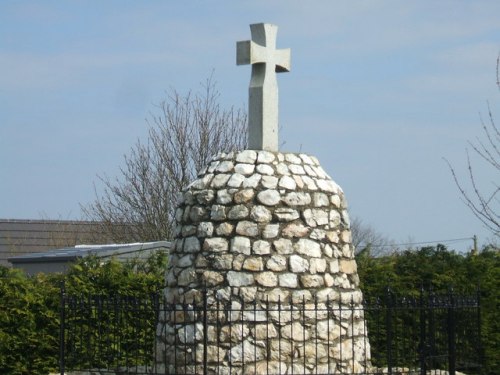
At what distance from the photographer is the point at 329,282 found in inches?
453

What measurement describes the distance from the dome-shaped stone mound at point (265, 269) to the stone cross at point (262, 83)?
0.29 meters

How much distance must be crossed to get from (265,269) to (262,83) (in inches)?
91.2

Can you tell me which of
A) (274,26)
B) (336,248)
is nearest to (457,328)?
(336,248)

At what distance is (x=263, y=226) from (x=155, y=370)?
2.13m

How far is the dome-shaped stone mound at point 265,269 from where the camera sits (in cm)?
1118

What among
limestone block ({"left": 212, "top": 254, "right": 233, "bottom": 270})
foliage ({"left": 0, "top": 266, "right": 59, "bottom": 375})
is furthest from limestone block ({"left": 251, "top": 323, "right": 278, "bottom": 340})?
foliage ({"left": 0, "top": 266, "right": 59, "bottom": 375})

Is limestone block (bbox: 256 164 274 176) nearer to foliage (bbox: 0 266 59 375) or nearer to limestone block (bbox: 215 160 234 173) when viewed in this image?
limestone block (bbox: 215 160 234 173)

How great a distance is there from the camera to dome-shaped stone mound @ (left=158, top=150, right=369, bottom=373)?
11180 mm

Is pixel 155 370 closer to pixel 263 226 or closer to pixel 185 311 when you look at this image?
pixel 185 311

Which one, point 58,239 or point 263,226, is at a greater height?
point 58,239

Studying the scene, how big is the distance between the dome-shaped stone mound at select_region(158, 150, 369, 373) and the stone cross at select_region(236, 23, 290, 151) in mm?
285

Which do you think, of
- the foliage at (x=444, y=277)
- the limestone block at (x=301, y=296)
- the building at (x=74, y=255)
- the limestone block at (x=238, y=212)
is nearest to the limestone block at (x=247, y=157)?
the limestone block at (x=238, y=212)

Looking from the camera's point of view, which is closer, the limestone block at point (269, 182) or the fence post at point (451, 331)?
the limestone block at point (269, 182)

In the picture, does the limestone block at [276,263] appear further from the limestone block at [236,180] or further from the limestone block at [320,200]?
the limestone block at [236,180]
